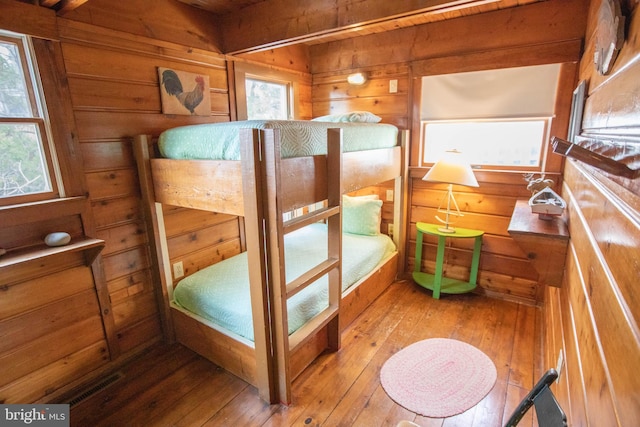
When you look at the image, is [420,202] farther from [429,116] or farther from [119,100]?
[119,100]

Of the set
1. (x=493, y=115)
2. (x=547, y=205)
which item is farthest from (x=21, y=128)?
(x=493, y=115)

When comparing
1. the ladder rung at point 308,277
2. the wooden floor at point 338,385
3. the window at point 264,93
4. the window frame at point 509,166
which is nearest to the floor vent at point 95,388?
the wooden floor at point 338,385

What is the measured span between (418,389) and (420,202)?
64.5 inches

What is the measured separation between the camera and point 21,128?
1.56m

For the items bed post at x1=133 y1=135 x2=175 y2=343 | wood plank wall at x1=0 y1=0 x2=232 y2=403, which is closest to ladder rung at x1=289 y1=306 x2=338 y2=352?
bed post at x1=133 y1=135 x2=175 y2=343

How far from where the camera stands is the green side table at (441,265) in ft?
8.61

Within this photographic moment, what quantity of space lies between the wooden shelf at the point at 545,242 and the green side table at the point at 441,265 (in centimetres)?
91

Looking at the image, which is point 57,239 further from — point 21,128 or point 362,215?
point 362,215

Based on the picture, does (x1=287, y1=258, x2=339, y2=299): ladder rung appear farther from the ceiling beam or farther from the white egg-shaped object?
the ceiling beam

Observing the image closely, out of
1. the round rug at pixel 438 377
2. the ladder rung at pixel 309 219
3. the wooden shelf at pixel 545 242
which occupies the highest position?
the ladder rung at pixel 309 219

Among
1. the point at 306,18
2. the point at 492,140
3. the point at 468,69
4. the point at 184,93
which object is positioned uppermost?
the point at 306,18

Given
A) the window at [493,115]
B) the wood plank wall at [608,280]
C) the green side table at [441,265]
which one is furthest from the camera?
the green side table at [441,265]

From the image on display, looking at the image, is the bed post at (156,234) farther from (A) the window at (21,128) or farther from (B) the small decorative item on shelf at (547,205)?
(B) the small decorative item on shelf at (547,205)

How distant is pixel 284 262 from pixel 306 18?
1375 millimetres
